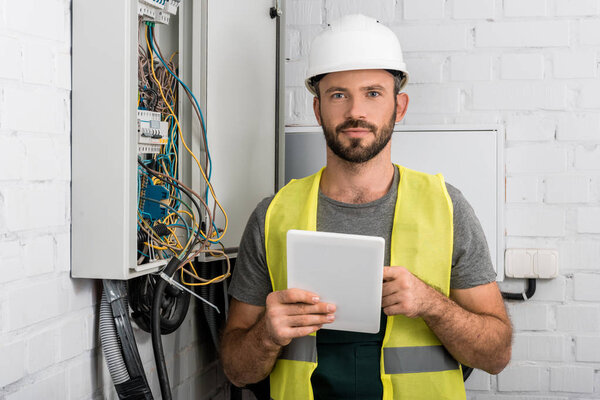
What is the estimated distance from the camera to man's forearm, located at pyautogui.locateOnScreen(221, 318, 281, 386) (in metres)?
1.39

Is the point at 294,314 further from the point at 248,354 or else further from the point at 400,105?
the point at 400,105

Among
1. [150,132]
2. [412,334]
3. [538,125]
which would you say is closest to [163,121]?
[150,132]

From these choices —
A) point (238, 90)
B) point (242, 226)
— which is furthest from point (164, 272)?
point (238, 90)

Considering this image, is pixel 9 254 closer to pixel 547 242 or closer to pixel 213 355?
pixel 213 355

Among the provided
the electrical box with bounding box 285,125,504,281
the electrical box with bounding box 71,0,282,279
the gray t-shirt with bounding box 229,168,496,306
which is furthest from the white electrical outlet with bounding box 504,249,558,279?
the electrical box with bounding box 71,0,282,279

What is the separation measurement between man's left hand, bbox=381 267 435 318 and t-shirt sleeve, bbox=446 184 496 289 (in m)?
0.19

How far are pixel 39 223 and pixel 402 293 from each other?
0.75m

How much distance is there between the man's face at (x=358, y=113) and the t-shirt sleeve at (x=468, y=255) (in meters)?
0.26

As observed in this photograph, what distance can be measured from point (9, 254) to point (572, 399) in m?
1.89

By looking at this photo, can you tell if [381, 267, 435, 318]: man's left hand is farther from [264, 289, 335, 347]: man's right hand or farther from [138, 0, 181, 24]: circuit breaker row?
[138, 0, 181, 24]: circuit breaker row

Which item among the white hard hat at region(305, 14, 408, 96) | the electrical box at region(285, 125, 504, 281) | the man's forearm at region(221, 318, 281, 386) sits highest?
the white hard hat at region(305, 14, 408, 96)

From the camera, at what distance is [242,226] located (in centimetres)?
186

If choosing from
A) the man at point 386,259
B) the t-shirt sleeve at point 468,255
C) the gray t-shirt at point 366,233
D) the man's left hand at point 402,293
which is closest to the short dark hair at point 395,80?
the man at point 386,259

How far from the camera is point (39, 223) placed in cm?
113
